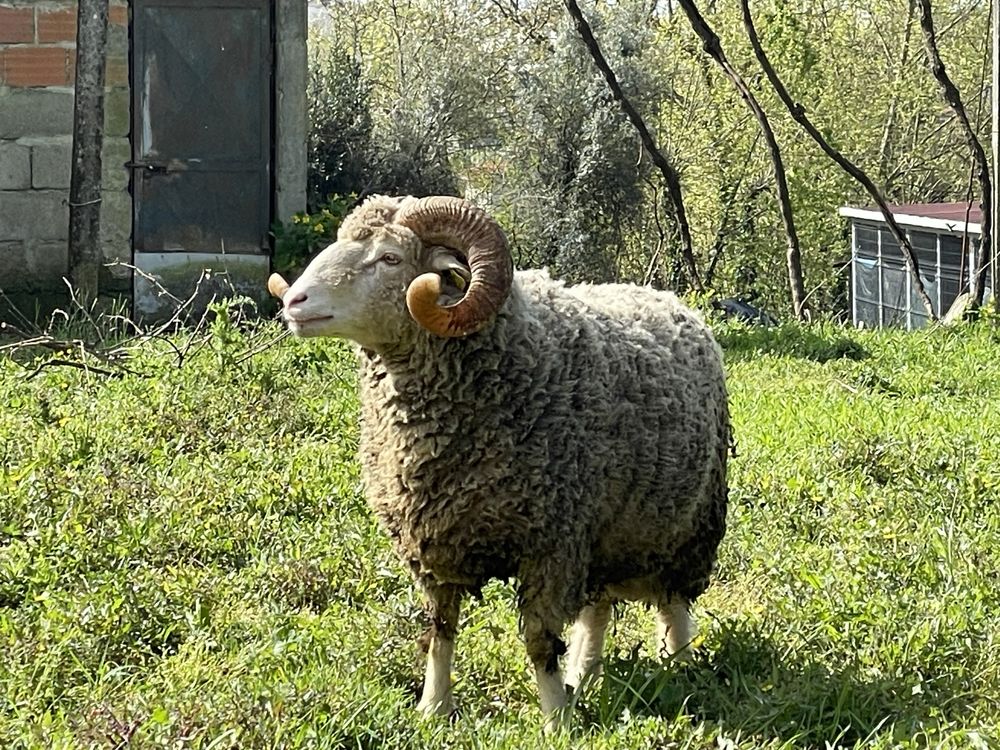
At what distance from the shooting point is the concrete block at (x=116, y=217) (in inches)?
508

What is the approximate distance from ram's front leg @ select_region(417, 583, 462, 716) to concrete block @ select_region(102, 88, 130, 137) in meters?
8.93

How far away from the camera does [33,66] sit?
12.5 m

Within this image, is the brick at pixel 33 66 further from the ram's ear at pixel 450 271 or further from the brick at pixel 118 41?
the ram's ear at pixel 450 271

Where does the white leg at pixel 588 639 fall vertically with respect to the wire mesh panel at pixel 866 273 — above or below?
below

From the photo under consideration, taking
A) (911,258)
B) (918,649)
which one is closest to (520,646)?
(918,649)

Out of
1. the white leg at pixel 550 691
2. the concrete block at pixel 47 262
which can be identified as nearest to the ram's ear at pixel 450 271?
the white leg at pixel 550 691

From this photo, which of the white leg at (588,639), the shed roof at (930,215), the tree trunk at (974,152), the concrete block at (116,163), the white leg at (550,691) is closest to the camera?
the white leg at (550,691)

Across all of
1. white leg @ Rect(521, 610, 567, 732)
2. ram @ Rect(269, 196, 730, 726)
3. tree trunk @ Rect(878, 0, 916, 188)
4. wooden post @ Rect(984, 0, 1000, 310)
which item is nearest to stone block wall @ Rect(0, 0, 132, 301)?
wooden post @ Rect(984, 0, 1000, 310)

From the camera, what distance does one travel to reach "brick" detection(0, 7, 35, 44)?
1234cm

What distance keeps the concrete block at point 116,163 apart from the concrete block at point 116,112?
76mm

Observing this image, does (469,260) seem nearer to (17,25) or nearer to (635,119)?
(635,119)

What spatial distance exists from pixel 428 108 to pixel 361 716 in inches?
649

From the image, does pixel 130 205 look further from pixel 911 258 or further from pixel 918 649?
pixel 918 649

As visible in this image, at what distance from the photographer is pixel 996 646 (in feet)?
16.8
